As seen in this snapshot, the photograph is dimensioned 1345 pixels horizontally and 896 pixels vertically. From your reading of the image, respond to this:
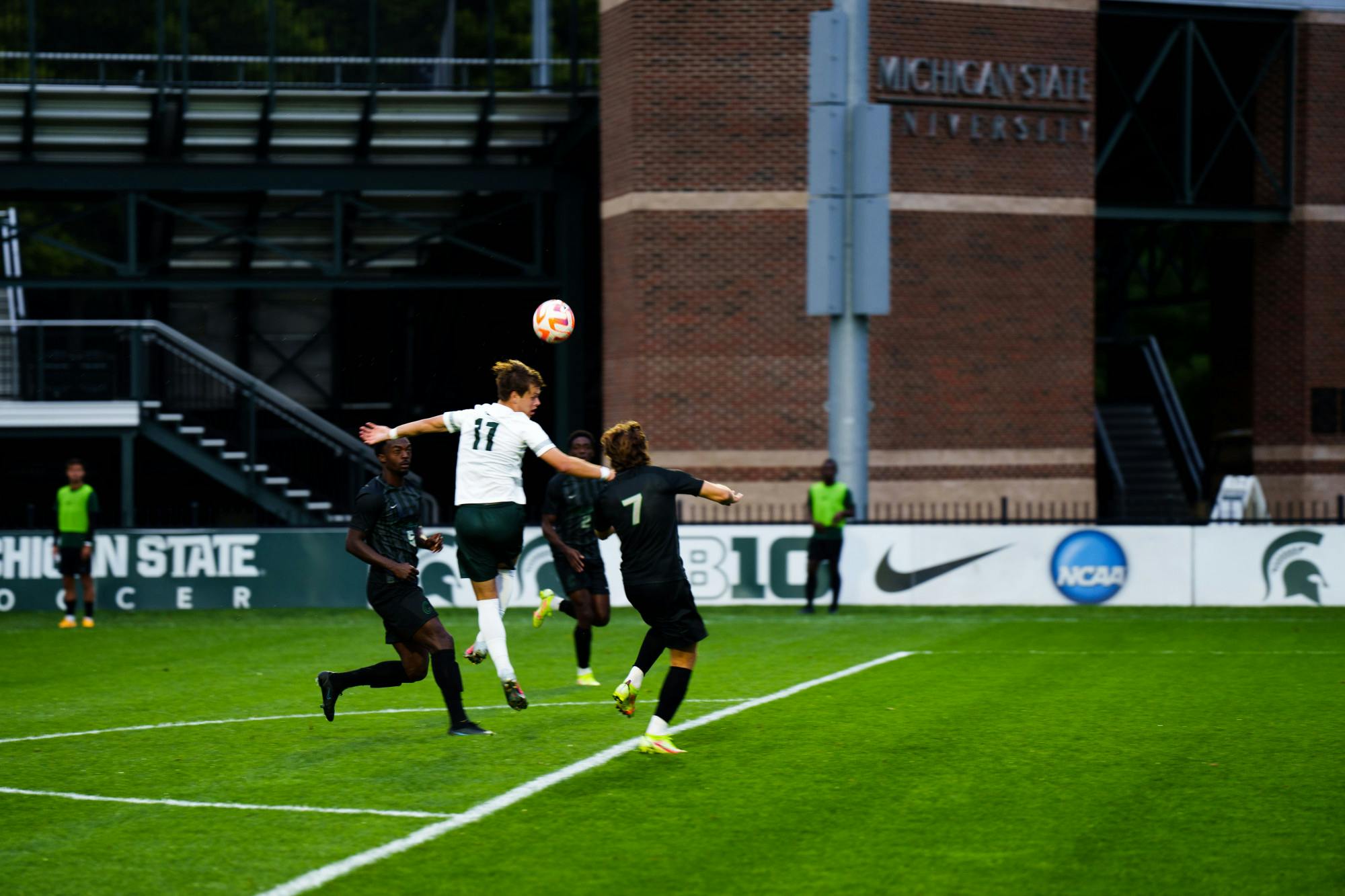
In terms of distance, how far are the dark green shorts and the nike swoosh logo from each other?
33.7ft

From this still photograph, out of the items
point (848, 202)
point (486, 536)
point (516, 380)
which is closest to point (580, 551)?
point (486, 536)

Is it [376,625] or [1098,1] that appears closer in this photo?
[376,625]

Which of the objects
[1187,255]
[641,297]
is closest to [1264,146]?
[1187,255]

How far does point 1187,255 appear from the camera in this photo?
33.9 metres

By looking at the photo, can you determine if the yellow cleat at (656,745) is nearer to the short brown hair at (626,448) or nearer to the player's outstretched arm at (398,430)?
the short brown hair at (626,448)

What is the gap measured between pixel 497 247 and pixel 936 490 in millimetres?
10578

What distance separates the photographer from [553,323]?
10.4 m

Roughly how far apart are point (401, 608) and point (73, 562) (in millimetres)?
10489

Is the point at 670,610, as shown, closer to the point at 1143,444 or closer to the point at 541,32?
the point at 541,32

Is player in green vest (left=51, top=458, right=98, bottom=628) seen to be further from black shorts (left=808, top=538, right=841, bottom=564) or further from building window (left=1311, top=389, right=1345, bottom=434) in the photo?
building window (left=1311, top=389, right=1345, bottom=434)

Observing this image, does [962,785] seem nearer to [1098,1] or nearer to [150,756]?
[150,756]

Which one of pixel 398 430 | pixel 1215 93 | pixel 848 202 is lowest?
pixel 398 430

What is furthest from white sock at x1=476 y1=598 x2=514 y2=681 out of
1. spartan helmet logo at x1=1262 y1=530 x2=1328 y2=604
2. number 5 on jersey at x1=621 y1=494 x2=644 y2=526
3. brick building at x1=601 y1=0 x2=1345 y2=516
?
brick building at x1=601 y1=0 x2=1345 y2=516

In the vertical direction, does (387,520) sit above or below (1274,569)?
above
